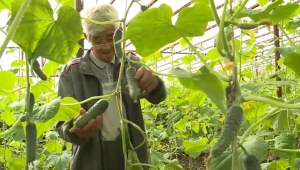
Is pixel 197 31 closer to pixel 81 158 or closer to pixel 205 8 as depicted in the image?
pixel 205 8

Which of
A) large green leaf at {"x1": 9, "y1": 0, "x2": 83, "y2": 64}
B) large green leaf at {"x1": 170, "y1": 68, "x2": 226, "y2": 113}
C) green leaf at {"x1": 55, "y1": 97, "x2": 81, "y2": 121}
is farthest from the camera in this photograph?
green leaf at {"x1": 55, "y1": 97, "x2": 81, "y2": 121}

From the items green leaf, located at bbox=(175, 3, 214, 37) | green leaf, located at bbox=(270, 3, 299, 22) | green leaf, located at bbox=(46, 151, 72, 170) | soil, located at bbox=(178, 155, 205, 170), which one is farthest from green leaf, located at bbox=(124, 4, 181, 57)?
soil, located at bbox=(178, 155, 205, 170)

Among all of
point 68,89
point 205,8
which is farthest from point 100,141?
point 205,8

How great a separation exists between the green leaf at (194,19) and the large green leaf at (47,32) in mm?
241

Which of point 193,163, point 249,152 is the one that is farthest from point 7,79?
point 193,163

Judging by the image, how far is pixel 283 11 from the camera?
769mm

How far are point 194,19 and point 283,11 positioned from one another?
206 mm

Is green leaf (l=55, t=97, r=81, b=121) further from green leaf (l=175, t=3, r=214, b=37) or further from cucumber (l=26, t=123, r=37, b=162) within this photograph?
green leaf (l=175, t=3, r=214, b=37)

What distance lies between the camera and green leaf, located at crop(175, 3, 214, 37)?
2.42ft

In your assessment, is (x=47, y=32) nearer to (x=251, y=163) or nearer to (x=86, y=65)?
(x=251, y=163)

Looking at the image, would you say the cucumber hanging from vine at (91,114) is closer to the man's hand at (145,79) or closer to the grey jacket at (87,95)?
the man's hand at (145,79)

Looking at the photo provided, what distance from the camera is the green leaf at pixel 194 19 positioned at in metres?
0.74

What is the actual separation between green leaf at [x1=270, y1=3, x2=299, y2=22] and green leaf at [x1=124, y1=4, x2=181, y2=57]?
0.23 metres

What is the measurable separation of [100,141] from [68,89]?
311 millimetres
